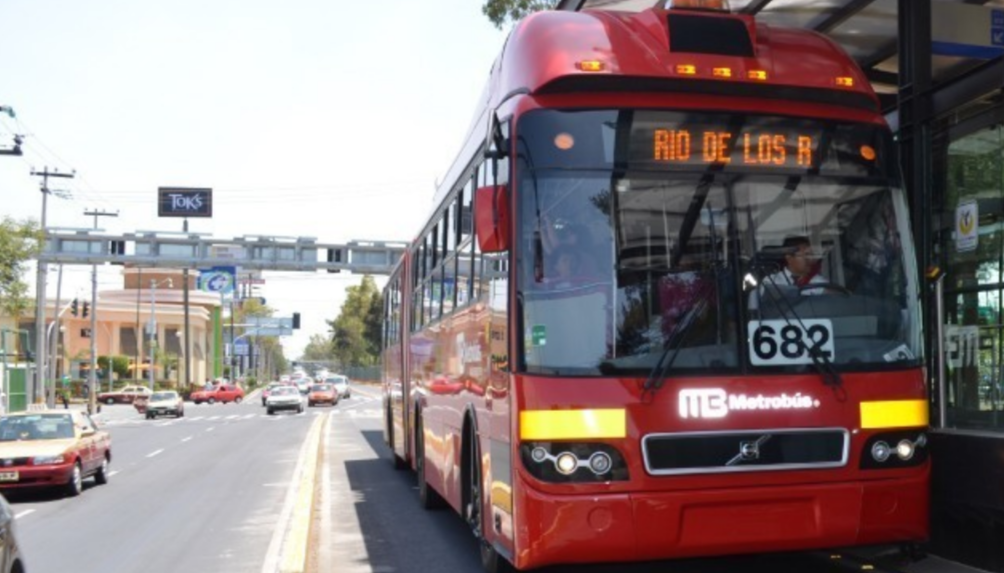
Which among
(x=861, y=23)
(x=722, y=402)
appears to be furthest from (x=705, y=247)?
(x=861, y=23)

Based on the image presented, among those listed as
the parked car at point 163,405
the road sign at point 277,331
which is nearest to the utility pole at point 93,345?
the parked car at point 163,405

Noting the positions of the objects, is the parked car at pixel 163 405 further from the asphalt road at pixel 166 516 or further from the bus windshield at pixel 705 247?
the bus windshield at pixel 705 247

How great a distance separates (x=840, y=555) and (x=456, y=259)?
4.04 meters

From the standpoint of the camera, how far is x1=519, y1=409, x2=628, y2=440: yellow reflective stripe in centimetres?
671

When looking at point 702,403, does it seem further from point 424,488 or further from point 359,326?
point 359,326

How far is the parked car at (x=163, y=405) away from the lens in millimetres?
57812

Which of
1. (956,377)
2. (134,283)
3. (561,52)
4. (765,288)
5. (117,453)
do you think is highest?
(134,283)

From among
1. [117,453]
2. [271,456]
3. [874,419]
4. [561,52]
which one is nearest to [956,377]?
[874,419]

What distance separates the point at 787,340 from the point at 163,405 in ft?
180

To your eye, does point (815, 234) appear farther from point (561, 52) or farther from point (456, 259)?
point (456, 259)

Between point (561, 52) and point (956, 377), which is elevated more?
point (561, 52)

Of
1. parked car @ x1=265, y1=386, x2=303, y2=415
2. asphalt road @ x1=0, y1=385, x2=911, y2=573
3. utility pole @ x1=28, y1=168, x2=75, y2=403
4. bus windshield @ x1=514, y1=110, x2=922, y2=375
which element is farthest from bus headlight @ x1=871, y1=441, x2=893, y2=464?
parked car @ x1=265, y1=386, x2=303, y2=415

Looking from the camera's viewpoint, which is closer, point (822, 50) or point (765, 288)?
point (765, 288)

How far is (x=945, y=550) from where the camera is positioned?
331 inches
